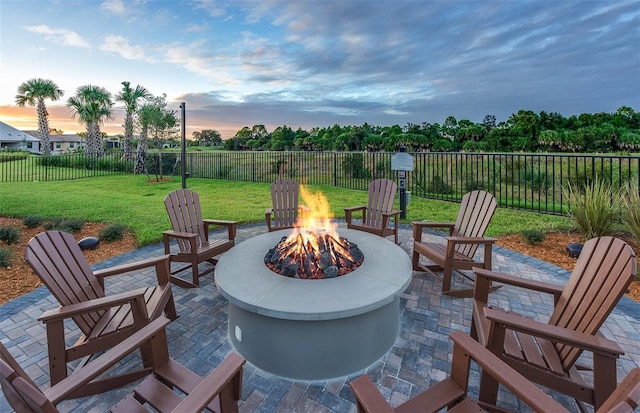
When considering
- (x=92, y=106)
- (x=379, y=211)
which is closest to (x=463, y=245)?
(x=379, y=211)

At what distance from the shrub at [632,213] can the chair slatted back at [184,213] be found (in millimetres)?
6631

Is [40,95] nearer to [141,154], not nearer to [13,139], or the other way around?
[141,154]

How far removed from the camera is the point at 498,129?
32.2 m

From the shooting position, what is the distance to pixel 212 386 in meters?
1.30

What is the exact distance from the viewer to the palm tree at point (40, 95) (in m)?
26.0

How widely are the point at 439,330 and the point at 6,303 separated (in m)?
4.84

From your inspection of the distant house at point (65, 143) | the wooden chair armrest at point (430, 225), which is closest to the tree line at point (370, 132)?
the wooden chair armrest at point (430, 225)

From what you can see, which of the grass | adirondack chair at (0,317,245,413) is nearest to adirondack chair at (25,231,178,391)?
adirondack chair at (0,317,245,413)

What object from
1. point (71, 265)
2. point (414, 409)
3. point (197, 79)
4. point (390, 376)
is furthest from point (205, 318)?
point (197, 79)

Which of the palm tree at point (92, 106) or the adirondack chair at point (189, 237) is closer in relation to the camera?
the adirondack chair at point (189, 237)

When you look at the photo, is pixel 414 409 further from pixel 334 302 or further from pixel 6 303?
pixel 6 303

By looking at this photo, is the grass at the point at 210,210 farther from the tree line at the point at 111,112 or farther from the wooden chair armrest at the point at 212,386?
the tree line at the point at 111,112

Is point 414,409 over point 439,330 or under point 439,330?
over

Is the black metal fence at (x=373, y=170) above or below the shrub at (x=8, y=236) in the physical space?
above
